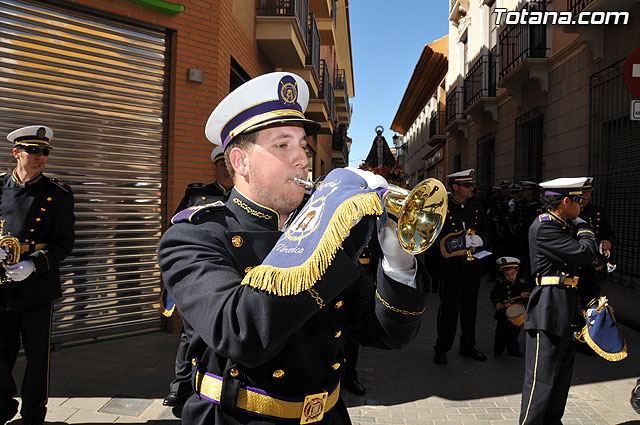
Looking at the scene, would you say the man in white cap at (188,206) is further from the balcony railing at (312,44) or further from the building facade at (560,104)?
the balcony railing at (312,44)

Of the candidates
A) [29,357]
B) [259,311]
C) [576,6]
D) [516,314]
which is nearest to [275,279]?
[259,311]

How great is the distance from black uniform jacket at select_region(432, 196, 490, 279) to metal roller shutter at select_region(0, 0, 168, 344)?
3684mm

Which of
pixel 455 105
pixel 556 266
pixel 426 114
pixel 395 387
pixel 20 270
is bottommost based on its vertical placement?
pixel 395 387

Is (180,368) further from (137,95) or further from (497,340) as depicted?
(497,340)

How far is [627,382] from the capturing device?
16.7ft

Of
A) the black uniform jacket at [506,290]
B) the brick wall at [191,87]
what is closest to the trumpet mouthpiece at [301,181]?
the brick wall at [191,87]

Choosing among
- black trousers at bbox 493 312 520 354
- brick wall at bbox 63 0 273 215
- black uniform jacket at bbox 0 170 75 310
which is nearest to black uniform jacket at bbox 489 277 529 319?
black trousers at bbox 493 312 520 354

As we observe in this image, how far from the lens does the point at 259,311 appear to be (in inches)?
48.6

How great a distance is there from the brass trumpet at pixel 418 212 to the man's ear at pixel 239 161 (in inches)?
20.9

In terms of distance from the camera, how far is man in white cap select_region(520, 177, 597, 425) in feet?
12.0

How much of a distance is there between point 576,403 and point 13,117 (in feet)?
20.9

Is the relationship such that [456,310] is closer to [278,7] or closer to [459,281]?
[459,281]

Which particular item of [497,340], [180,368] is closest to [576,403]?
[497,340]

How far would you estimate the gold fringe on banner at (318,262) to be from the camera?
3.96 feet
